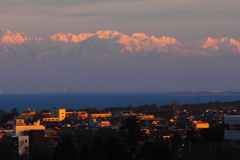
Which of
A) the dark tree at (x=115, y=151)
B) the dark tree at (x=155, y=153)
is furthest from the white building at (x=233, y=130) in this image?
the dark tree at (x=155, y=153)

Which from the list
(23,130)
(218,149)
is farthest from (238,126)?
(23,130)

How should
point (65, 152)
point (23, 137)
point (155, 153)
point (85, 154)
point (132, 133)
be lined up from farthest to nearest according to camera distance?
point (23, 137)
point (132, 133)
point (65, 152)
point (85, 154)
point (155, 153)

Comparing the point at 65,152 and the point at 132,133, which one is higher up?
the point at 132,133

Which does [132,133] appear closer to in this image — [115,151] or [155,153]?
[115,151]

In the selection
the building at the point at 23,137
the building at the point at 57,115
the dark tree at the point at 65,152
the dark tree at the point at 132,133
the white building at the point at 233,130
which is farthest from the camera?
the building at the point at 57,115

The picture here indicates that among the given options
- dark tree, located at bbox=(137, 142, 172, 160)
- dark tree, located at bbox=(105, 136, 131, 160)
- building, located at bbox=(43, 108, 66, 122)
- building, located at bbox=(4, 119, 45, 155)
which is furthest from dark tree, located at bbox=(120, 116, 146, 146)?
building, located at bbox=(43, 108, 66, 122)

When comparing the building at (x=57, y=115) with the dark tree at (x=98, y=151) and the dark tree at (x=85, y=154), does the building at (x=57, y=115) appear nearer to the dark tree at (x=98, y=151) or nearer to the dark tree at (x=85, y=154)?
the dark tree at (x=98, y=151)

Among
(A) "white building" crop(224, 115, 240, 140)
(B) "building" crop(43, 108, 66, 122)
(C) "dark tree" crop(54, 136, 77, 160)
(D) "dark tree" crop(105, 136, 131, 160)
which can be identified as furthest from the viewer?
(B) "building" crop(43, 108, 66, 122)

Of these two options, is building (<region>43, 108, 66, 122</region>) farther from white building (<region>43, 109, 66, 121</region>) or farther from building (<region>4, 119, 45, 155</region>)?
building (<region>4, 119, 45, 155</region>)

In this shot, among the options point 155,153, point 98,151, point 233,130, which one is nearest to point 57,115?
point 233,130

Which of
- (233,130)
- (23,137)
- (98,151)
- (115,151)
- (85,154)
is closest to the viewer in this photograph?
(115,151)

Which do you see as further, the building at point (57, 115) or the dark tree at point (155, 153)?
the building at point (57, 115)

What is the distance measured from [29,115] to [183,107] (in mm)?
34685

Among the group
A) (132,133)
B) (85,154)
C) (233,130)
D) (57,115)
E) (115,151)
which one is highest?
(57,115)
